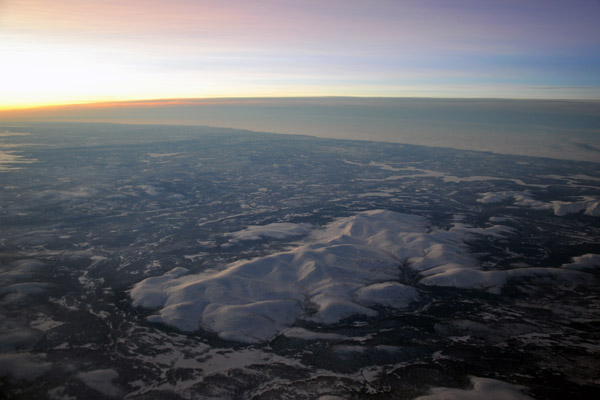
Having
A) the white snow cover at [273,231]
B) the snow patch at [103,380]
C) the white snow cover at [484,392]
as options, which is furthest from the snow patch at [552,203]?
the snow patch at [103,380]

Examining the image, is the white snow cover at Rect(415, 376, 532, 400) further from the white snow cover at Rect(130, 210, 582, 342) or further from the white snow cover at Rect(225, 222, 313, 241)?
the white snow cover at Rect(225, 222, 313, 241)

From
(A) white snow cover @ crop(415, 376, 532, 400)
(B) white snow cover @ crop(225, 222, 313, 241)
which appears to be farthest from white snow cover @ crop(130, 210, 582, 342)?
(A) white snow cover @ crop(415, 376, 532, 400)

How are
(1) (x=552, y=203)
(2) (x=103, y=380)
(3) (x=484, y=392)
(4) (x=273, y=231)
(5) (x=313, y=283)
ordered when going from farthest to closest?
(1) (x=552, y=203) → (4) (x=273, y=231) → (5) (x=313, y=283) → (2) (x=103, y=380) → (3) (x=484, y=392)

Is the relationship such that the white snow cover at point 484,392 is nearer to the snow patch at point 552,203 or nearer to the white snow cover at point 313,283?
the white snow cover at point 313,283

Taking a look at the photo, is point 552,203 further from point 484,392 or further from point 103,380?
point 103,380

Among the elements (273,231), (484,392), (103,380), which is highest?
(273,231)

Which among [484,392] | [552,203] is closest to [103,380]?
[484,392]

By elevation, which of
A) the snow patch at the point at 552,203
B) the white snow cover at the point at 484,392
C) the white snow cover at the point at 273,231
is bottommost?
the white snow cover at the point at 484,392
